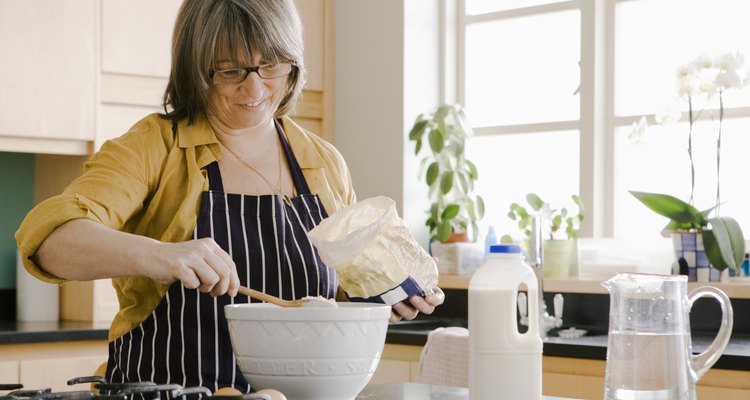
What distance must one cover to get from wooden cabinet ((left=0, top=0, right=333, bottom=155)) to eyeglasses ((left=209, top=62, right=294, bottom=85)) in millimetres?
1748

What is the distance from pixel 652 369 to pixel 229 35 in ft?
2.77

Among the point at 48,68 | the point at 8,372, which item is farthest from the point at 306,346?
the point at 48,68

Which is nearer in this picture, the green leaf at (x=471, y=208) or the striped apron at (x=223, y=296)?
the striped apron at (x=223, y=296)

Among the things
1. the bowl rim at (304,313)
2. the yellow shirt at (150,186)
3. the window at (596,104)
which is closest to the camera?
the bowl rim at (304,313)

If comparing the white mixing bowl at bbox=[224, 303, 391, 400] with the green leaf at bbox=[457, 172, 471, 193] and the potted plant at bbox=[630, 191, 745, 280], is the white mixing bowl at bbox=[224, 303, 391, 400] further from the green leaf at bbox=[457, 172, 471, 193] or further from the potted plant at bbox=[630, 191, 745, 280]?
the green leaf at bbox=[457, 172, 471, 193]

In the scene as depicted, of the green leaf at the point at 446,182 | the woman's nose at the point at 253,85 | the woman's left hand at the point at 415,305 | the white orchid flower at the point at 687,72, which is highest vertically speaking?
the white orchid flower at the point at 687,72

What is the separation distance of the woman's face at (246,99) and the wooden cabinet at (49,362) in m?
1.53

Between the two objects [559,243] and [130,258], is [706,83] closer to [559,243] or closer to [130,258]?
[559,243]

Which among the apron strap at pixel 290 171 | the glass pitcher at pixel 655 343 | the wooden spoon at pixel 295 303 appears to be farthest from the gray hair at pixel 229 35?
the glass pitcher at pixel 655 343

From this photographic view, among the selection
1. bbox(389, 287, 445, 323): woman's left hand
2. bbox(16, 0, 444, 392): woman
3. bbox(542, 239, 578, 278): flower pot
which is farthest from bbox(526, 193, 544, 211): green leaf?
bbox(389, 287, 445, 323): woman's left hand

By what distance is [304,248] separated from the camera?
1819mm

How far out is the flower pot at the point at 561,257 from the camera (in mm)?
3602

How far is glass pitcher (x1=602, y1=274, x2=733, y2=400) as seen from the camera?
54.2 inches

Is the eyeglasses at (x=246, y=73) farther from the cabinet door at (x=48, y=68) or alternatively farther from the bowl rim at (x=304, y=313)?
the cabinet door at (x=48, y=68)
